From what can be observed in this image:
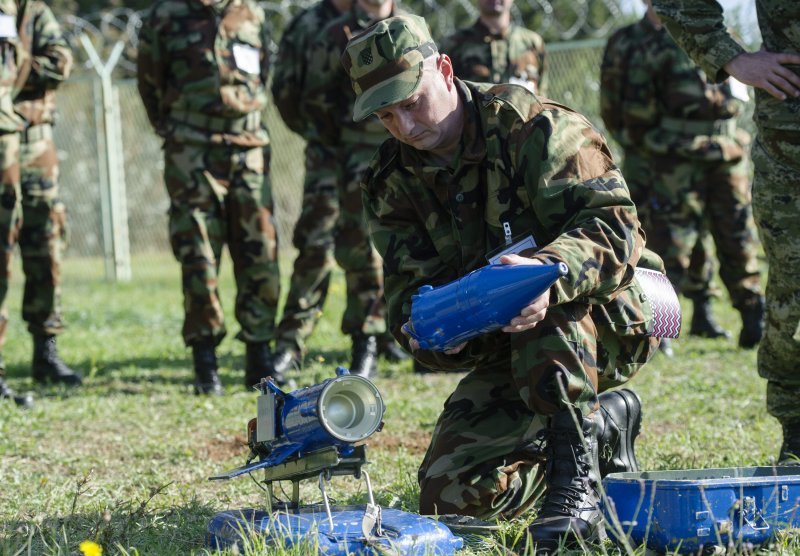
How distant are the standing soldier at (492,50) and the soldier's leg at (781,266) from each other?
338 cm

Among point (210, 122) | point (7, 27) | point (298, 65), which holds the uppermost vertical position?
point (7, 27)

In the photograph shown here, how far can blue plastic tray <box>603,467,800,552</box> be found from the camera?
2.92 metres

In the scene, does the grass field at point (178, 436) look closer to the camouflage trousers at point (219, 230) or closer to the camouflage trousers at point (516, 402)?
the camouflage trousers at point (516, 402)

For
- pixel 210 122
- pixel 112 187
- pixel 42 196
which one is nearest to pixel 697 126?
pixel 210 122

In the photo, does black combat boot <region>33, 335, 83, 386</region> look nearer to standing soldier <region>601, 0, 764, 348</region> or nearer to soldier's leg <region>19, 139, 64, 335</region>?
soldier's leg <region>19, 139, 64, 335</region>

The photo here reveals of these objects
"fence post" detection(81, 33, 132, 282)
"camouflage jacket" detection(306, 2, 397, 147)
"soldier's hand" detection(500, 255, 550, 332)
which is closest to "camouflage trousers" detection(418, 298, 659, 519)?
"soldier's hand" detection(500, 255, 550, 332)

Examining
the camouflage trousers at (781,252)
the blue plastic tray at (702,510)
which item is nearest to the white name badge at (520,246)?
the blue plastic tray at (702,510)

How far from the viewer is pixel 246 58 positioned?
6.49 meters

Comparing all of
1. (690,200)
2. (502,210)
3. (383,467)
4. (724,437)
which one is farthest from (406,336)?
(690,200)

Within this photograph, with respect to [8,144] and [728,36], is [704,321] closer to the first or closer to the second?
[728,36]

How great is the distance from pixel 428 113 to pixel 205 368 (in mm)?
3445

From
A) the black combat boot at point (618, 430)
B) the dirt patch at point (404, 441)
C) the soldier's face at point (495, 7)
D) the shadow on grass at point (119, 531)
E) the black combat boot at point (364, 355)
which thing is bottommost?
the black combat boot at point (364, 355)

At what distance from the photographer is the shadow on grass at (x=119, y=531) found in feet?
10.8

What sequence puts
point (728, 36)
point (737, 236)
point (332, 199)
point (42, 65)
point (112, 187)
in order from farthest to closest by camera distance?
point (112, 187)
point (737, 236)
point (332, 199)
point (42, 65)
point (728, 36)
